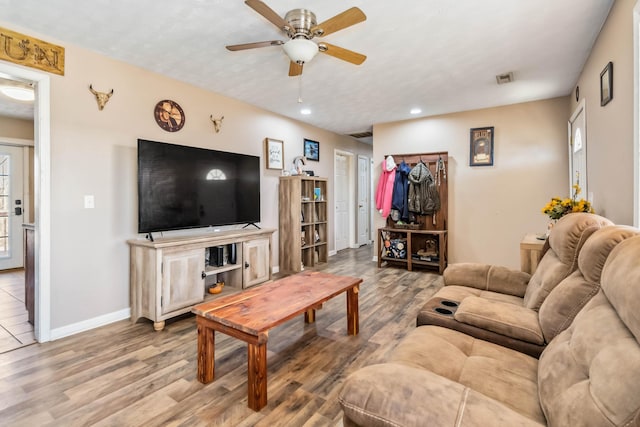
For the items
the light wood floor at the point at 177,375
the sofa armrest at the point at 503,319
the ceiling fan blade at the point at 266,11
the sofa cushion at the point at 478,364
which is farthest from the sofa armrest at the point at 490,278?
the ceiling fan blade at the point at 266,11

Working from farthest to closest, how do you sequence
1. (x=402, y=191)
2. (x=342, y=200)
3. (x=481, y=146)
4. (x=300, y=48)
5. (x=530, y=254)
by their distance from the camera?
(x=342, y=200)
(x=402, y=191)
(x=481, y=146)
(x=530, y=254)
(x=300, y=48)

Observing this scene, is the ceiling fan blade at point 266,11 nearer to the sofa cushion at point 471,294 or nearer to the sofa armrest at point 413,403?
the sofa armrest at point 413,403

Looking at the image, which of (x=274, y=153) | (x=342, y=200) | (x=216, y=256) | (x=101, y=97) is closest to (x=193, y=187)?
(x=216, y=256)

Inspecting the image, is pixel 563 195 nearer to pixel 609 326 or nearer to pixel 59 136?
pixel 609 326

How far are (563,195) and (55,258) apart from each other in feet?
→ 18.7

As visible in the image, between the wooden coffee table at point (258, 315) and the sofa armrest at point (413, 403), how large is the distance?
80 cm

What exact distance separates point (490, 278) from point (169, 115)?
3.41 meters

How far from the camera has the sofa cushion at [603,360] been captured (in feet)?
2.28

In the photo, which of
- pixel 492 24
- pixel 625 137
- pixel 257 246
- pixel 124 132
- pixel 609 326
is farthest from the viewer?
pixel 257 246

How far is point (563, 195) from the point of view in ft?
13.5

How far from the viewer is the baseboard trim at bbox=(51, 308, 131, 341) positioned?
2.52 meters

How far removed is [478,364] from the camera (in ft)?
4.21

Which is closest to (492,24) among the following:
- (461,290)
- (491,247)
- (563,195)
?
(461,290)

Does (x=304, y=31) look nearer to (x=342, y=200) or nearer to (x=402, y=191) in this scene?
(x=402, y=191)
